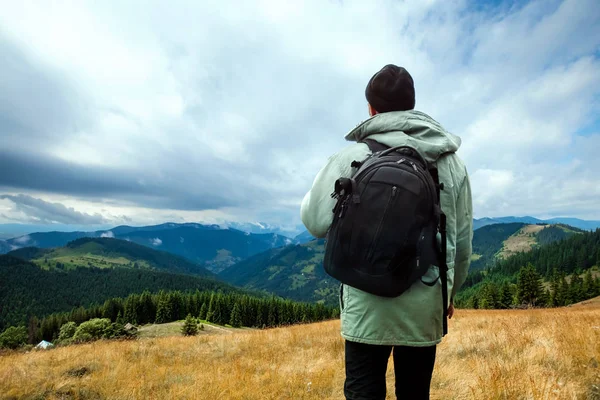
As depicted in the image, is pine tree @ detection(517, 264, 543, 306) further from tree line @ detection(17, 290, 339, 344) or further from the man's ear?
the man's ear

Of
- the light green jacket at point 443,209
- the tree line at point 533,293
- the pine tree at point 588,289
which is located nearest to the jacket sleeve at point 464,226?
the light green jacket at point 443,209

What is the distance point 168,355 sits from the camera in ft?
24.5

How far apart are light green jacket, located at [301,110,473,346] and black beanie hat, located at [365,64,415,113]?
0.17 metres

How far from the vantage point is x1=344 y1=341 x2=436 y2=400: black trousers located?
6.91 feet

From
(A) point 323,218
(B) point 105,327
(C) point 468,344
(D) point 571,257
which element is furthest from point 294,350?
(D) point 571,257

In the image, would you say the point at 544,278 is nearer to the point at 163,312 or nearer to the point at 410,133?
the point at 163,312

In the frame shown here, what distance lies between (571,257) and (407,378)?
514 ft

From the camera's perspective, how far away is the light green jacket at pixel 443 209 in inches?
80.7

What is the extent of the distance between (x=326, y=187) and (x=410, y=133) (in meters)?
0.79

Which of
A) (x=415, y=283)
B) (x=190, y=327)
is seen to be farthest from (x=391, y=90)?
(x=190, y=327)

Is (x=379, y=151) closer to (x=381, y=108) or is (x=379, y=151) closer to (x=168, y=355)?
(x=381, y=108)

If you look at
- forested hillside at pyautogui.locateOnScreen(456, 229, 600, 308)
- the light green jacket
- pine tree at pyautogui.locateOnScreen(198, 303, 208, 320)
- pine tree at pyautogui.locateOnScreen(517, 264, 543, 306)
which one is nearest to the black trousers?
the light green jacket

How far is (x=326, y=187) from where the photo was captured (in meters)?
2.29

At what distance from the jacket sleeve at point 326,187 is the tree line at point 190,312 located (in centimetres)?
8262
